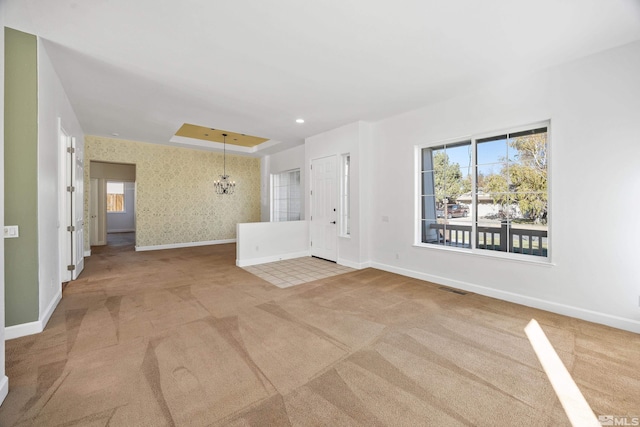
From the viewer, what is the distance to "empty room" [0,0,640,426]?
1.83 m

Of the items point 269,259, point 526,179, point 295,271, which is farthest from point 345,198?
point 526,179

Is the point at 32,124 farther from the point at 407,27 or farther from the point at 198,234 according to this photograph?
the point at 198,234

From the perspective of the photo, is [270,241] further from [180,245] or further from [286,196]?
[180,245]

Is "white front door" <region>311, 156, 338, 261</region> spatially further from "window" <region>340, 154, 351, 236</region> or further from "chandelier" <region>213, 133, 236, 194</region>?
"chandelier" <region>213, 133, 236, 194</region>

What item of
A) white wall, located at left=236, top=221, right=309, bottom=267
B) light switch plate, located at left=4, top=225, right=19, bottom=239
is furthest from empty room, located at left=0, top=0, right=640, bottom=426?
white wall, located at left=236, top=221, right=309, bottom=267

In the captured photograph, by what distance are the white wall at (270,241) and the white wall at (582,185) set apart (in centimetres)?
354

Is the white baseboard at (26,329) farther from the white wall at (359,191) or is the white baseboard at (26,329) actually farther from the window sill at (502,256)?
the window sill at (502,256)

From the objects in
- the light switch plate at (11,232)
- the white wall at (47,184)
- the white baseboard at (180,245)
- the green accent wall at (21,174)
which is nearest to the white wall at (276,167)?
the white baseboard at (180,245)

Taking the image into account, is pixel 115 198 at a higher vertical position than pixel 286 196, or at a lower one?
higher

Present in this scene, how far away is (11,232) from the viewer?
252 centimetres

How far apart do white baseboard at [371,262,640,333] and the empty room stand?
0.07 feet

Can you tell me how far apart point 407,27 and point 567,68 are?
6.91 ft

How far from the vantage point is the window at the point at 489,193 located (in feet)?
11.2

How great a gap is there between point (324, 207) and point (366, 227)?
46.8 inches
